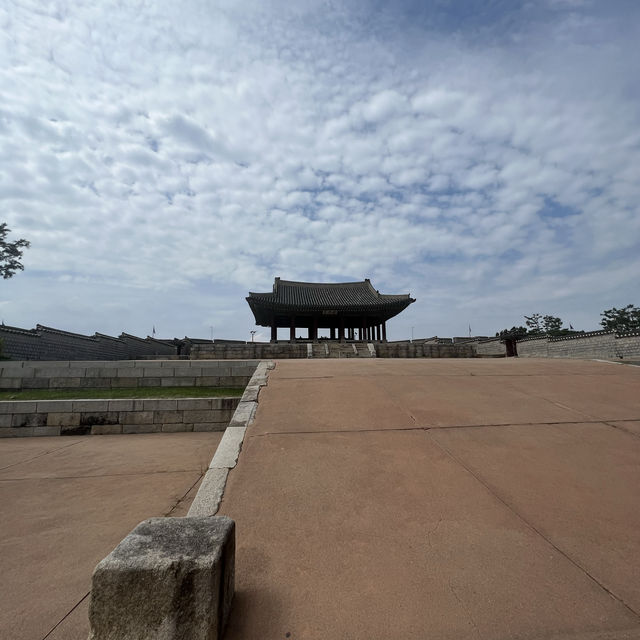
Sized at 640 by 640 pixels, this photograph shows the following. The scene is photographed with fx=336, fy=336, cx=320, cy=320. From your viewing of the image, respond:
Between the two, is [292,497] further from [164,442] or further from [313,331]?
[313,331]

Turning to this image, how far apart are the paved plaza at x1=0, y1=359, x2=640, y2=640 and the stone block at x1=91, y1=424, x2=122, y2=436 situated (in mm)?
1455

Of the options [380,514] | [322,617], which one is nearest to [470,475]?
[380,514]

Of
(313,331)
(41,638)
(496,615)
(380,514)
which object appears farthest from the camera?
(313,331)

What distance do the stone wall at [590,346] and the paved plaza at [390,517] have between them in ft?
46.8

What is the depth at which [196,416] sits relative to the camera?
255 inches

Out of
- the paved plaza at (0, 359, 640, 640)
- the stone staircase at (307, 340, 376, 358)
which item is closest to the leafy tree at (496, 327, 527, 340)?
the stone staircase at (307, 340, 376, 358)

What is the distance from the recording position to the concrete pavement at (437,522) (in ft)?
5.14

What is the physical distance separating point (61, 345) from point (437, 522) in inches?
758

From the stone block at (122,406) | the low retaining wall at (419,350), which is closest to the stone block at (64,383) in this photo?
the stone block at (122,406)

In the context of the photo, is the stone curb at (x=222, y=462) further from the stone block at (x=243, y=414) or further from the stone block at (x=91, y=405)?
the stone block at (x=91, y=405)

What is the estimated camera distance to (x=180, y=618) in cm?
135

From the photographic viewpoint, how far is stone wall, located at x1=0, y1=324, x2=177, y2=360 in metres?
14.1

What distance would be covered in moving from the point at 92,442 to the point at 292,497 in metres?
5.08

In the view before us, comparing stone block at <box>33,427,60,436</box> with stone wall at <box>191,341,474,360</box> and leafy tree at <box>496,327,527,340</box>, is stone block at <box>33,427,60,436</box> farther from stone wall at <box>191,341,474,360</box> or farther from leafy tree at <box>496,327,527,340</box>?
leafy tree at <box>496,327,527,340</box>
